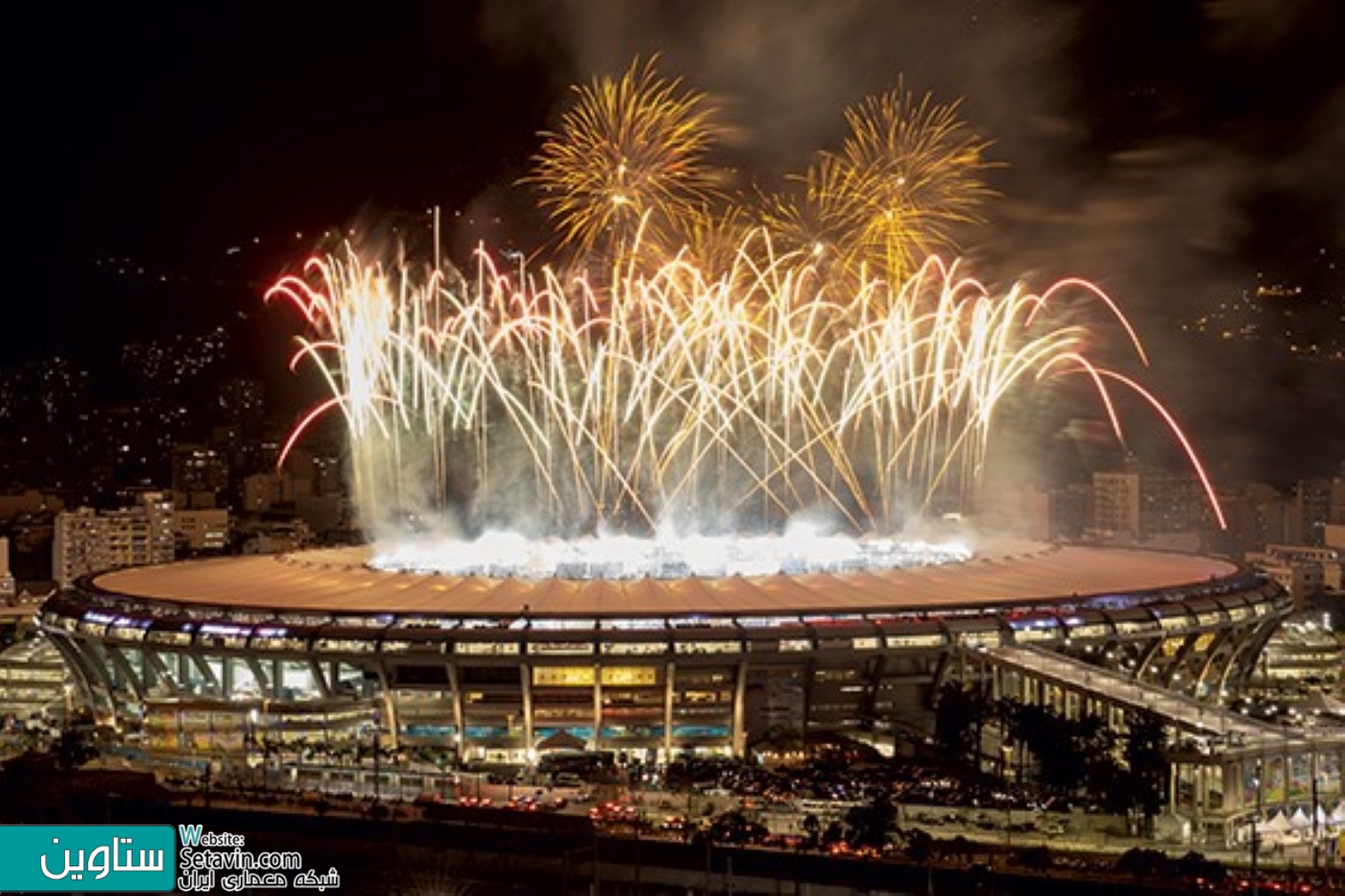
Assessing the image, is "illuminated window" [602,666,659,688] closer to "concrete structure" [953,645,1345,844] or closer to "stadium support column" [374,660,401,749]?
"stadium support column" [374,660,401,749]

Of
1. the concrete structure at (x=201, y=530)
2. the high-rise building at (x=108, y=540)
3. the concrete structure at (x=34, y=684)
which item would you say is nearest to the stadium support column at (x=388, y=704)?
the concrete structure at (x=34, y=684)

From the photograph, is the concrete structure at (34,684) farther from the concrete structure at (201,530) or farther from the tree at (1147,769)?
the concrete structure at (201,530)

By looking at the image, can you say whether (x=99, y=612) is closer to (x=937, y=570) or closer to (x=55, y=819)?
(x=55, y=819)

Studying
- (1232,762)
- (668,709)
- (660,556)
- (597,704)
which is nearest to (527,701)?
(597,704)

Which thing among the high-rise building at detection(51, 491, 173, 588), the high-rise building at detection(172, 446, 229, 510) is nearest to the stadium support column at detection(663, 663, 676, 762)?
the high-rise building at detection(51, 491, 173, 588)

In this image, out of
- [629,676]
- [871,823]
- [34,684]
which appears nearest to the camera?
[871,823]

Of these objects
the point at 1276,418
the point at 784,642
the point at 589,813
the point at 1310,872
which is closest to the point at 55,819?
the point at 589,813

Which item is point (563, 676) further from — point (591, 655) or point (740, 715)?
point (740, 715)
